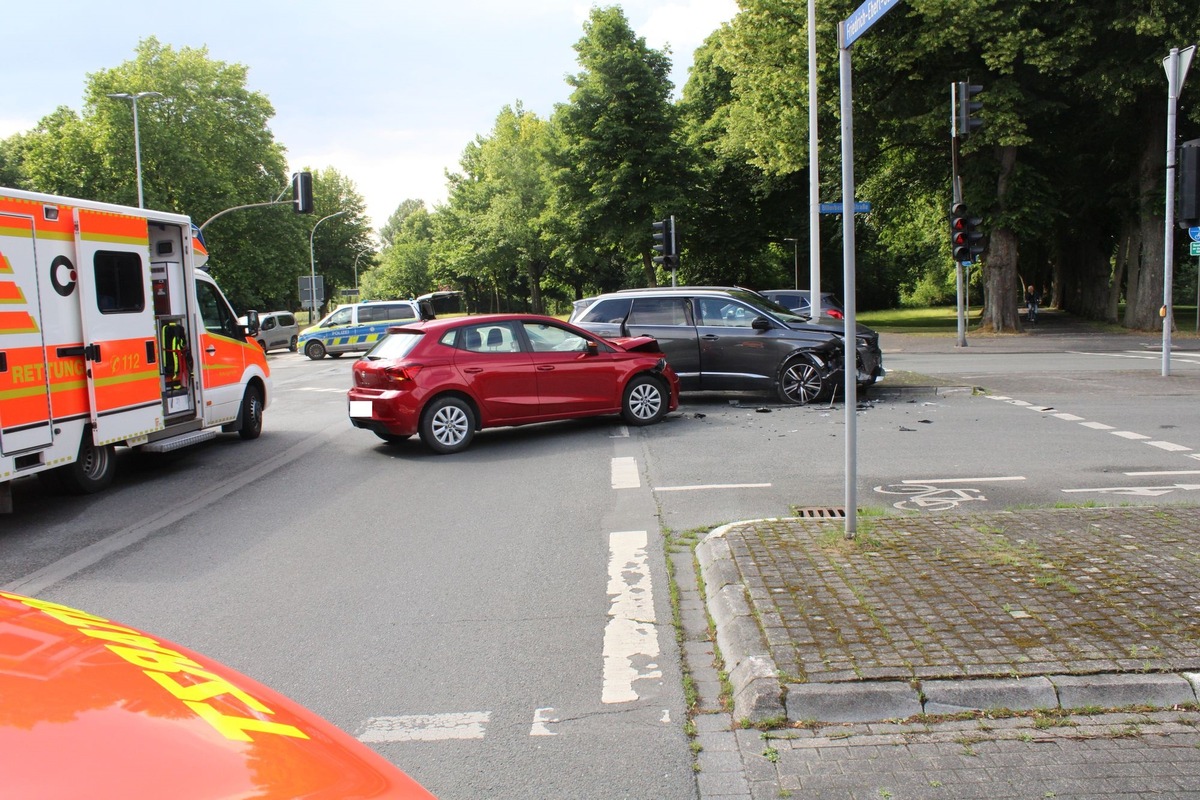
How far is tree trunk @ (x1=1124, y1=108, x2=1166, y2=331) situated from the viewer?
29922 mm

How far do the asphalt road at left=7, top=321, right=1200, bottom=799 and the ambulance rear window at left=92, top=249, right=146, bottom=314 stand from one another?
188 cm

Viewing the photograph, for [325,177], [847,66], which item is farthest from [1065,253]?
[325,177]

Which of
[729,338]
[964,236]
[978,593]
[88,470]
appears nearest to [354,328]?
[964,236]

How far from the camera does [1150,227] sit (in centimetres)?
3042

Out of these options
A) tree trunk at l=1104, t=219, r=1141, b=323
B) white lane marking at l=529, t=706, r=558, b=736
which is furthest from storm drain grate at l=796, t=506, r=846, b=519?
tree trunk at l=1104, t=219, r=1141, b=323

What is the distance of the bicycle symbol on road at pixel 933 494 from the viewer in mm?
8234

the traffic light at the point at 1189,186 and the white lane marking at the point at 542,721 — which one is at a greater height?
the traffic light at the point at 1189,186

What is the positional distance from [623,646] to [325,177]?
103341 mm

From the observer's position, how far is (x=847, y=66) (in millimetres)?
6426

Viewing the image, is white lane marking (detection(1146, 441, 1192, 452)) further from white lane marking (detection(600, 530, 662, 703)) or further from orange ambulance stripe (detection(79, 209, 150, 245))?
orange ambulance stripe (detection(79, 209, 150, 245))

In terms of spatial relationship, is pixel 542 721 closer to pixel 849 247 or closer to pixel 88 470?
pixel 849 247

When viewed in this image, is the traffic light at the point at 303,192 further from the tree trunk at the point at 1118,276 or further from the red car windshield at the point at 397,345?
the tree trunk at the point at 1118,276

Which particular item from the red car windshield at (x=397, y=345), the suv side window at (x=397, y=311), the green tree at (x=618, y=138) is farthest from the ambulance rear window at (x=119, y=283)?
the green tree at (x=618, y=138)

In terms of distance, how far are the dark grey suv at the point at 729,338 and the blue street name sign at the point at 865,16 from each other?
29.7 feet
